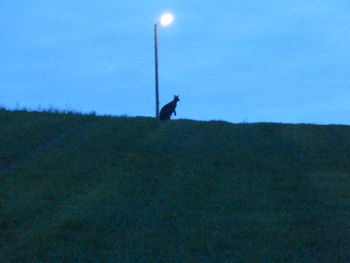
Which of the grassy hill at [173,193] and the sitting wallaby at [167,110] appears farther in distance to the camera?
the sitting wallaby at [167,110]

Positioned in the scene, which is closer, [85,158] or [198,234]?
[198,234]

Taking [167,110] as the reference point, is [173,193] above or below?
below

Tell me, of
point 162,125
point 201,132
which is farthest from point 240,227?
point 162,125

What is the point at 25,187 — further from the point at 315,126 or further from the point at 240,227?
the point at 315,126

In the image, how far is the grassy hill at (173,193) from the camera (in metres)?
10.2

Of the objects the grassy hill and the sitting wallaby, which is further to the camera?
the sitting wallaby

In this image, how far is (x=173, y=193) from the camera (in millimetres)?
12820

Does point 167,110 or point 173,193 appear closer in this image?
point 173,193

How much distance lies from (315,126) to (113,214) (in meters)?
9.98

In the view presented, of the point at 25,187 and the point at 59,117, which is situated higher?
the point at 59,117

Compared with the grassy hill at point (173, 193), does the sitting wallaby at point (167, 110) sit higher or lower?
higher

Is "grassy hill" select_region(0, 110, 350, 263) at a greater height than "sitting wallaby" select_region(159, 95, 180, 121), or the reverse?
"sitting wallaby" select_region(159, 95, 180, 121)

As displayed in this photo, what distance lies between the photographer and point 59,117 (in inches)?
822

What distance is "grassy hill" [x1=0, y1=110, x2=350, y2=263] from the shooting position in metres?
10.2
